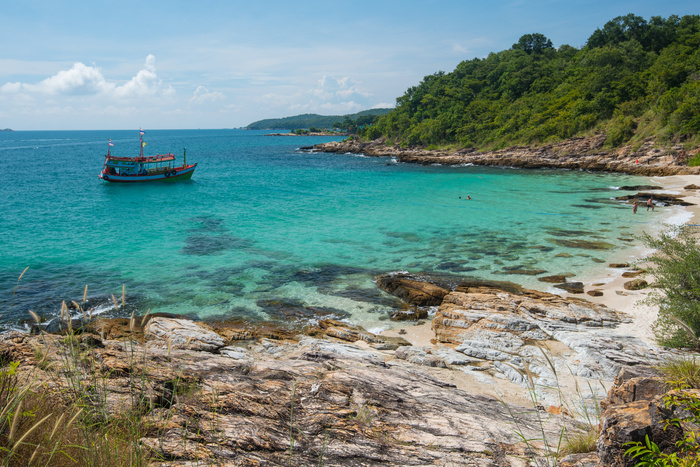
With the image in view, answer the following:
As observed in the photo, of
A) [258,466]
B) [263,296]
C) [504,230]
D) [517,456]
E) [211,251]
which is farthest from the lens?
[504,230]

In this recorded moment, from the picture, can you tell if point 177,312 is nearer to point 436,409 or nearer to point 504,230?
point 436,409

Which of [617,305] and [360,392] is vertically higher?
[360,392]

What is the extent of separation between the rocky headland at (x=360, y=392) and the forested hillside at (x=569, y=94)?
51.7 metres

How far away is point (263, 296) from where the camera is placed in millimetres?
16094

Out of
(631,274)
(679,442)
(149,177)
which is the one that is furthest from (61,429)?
(149,177)

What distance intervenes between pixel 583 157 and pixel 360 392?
62.5 meters

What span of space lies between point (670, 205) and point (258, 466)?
3716 centimetres

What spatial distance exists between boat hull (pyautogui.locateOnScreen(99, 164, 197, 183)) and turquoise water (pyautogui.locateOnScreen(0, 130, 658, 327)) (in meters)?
1.23

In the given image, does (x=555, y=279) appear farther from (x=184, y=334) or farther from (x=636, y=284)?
(x=184, y=334)

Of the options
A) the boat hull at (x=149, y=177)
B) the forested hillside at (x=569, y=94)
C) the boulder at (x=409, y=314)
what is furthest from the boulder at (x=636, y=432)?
the forested hillside at (x=569, y=94)

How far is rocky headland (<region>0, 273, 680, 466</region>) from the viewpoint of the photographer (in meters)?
4.02

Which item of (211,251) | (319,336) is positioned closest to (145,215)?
(211,251)

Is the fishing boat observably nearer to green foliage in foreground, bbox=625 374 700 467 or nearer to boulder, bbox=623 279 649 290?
boulder, bbox=623 279 649 290

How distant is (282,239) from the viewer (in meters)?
25.0
